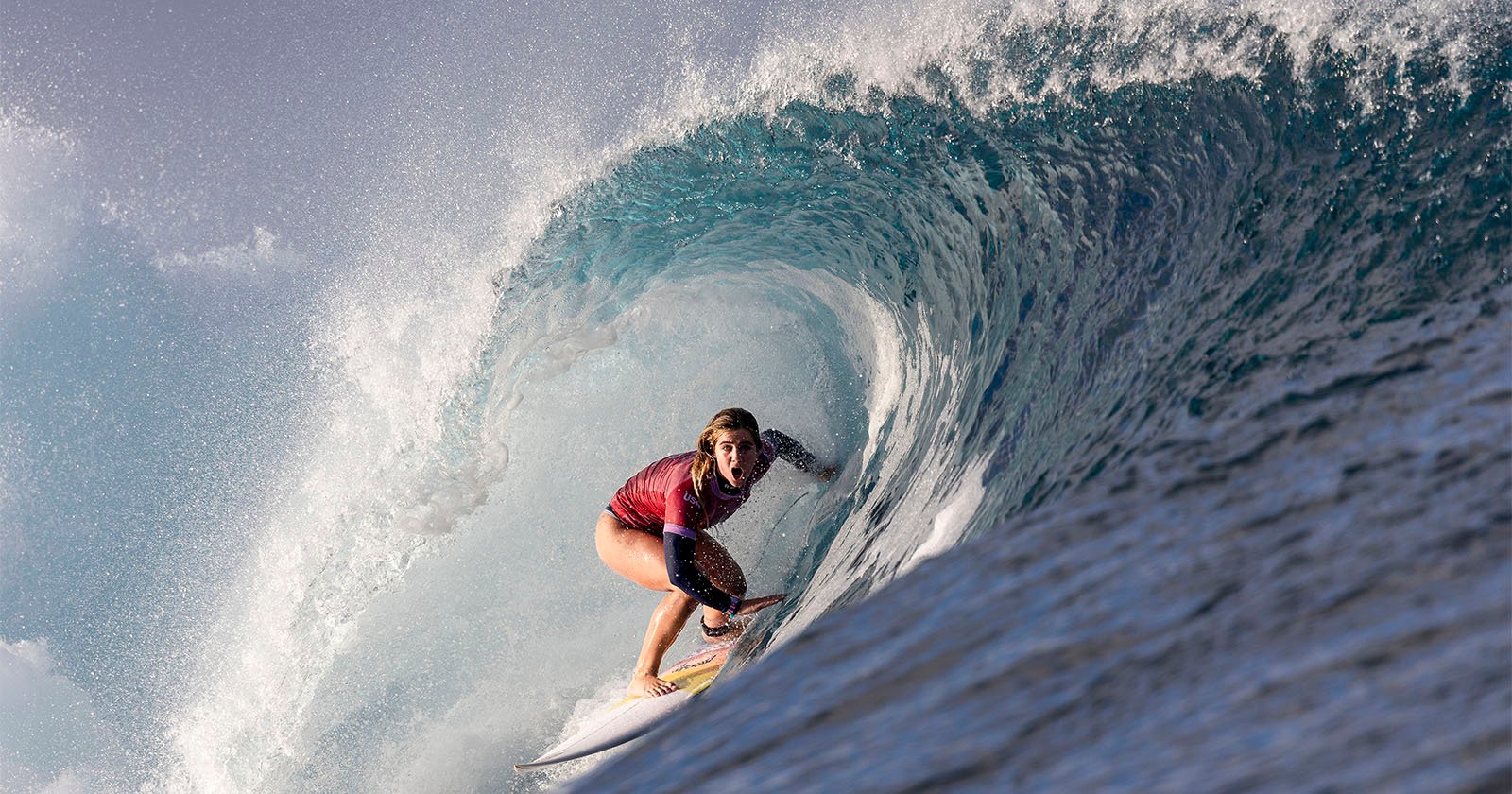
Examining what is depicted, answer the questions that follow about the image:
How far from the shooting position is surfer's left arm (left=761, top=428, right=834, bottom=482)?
495 centimetres

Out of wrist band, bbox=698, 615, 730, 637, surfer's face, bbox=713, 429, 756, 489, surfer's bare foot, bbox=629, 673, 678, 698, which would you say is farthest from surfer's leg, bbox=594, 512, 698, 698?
surfer's face, bbox=713, 429, 756, 489

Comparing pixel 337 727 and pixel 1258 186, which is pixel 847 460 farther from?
pixel 337 727

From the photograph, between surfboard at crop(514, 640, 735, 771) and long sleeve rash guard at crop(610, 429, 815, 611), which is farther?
surfboard at crop(514, 640, 735, 771)

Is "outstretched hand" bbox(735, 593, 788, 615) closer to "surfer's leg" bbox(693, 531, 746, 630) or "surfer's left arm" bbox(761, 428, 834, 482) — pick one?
"surfer's leg" bbox(693, 531, 746, 630)

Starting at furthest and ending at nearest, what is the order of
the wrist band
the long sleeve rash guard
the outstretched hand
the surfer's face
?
the wrist band → the outstretched hand → the long sleeve rash guard → the surfer's face

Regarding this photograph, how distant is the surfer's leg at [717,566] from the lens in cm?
453

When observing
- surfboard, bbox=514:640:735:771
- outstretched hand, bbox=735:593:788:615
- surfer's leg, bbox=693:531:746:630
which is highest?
surfer's leg, bbox=693:531:746:630

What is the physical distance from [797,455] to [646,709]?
141cm

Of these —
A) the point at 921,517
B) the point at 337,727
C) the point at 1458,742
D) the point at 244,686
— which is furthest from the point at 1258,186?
the point at 244,686

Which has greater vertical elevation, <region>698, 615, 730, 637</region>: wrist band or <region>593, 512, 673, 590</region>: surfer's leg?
<region>593, 512, 673, 590</region>: surfer's leg

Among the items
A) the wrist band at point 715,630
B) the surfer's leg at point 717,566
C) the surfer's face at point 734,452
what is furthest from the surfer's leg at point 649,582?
the surfer's face at point 734,452

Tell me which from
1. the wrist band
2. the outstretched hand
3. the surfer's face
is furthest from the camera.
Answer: the wrist band

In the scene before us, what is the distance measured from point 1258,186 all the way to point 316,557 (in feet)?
18.7

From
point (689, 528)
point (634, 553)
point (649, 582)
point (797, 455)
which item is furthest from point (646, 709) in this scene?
point (797, 455)
